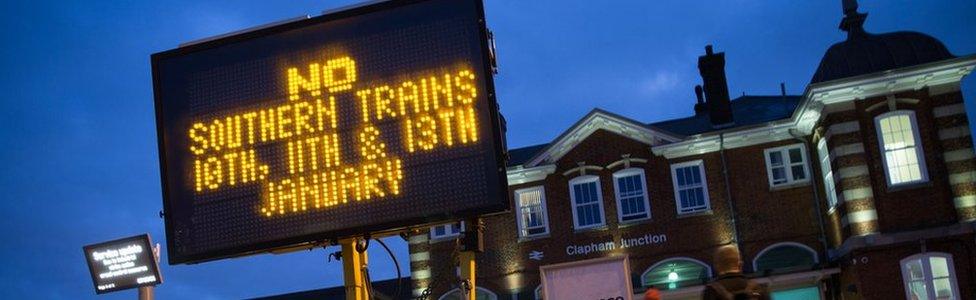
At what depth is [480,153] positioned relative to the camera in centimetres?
902

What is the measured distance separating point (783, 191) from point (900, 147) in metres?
3.62

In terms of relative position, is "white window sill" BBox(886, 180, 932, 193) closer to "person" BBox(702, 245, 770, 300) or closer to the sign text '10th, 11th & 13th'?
the sign text '10th, 11th & 13th'

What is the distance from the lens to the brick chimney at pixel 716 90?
2798cm

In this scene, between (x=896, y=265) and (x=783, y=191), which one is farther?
(x=783, y=191)

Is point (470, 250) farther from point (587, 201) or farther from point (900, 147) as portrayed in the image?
point (587, 201)

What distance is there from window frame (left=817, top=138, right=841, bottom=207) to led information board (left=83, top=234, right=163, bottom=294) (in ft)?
52.6

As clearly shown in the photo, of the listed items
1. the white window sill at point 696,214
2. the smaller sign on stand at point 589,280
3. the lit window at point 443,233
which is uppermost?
the lit window at point 443,233

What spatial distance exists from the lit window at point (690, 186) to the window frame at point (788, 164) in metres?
1.67

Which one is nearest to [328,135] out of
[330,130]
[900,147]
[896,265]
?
[330,130]

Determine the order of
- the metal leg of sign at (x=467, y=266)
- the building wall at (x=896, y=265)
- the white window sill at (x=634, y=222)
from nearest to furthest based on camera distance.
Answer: the metal leg of sign at (x=467, y=266), the building wall at (x=896, y=265), the white window sill at (x=634, y=222)

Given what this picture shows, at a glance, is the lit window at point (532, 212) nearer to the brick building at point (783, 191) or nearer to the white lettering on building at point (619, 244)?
the brick building at point (783, 191)

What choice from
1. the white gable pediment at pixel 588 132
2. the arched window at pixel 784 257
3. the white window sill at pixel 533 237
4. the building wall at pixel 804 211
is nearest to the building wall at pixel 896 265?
the building wall at pixel 804 211

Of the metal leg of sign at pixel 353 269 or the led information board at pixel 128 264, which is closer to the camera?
the metal leg of sign at pixel 353 269

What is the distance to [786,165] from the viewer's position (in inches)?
1052
